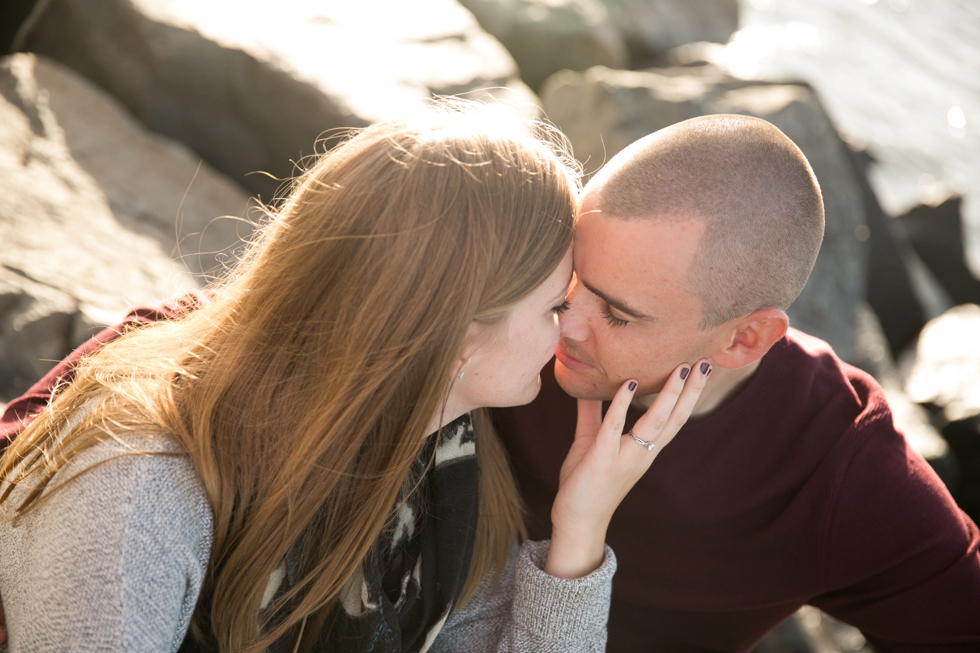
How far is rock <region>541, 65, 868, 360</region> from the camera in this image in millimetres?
4039

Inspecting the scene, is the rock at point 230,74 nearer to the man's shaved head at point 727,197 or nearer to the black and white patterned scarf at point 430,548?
the man's shaved head at point 727,197

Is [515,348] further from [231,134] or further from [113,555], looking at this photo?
[231,134]

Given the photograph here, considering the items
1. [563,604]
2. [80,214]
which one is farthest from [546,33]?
[563,604]

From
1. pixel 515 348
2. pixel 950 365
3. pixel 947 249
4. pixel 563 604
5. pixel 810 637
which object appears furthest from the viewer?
pixel 947 249

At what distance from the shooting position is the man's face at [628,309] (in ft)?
6.45

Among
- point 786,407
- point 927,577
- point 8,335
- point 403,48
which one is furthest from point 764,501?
point 403,48

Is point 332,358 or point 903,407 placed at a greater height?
point 332,358

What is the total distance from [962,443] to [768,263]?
343 cm

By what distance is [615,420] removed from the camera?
6.49 feet

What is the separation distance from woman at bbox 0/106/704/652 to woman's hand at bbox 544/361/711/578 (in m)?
0.27

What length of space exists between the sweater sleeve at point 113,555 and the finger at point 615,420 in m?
0.92

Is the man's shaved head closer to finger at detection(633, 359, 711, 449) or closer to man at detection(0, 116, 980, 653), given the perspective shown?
man at detection(0, 116, 980, 653)

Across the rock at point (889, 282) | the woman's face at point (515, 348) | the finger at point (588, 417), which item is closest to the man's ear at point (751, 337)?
the finger at point (588, 417)

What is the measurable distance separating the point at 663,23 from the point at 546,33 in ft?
5.31
